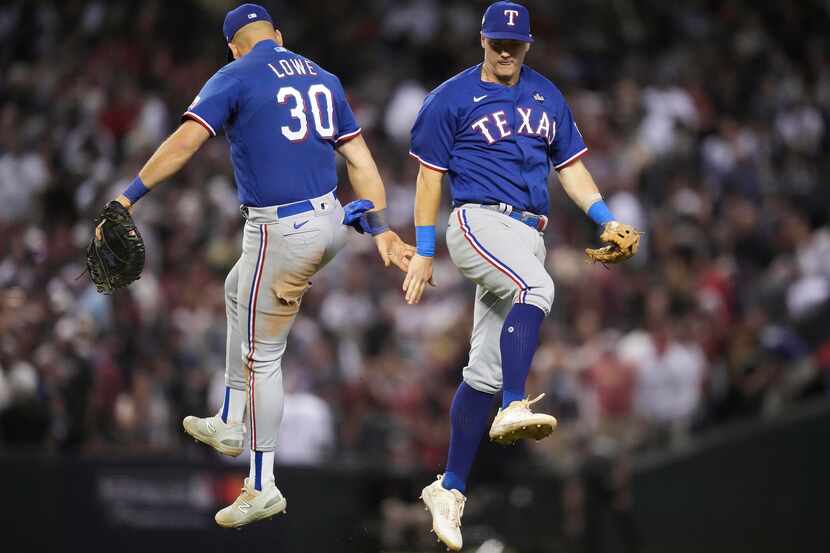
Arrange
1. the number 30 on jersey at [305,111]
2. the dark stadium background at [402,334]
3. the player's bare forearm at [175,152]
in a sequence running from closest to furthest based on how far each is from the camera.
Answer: the player's bare forearm at [175,152], the number 30 on jersey at [305,111], the dark stadium background at [402,334]

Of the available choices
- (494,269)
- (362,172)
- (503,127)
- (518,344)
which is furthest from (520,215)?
(362,172)

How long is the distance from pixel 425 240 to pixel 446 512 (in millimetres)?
1432

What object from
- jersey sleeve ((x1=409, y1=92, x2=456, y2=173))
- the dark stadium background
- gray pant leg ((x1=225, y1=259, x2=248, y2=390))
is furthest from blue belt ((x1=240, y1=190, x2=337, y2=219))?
the dark stadium background

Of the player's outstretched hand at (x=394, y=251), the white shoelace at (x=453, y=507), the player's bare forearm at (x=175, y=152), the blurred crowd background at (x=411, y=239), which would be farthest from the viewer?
the blurred crowd background at (x=411, y=239)

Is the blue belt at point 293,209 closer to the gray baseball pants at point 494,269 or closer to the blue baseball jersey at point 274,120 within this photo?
the blue baseball jersey at point 274,120

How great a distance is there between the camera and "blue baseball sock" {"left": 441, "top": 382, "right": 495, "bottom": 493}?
25.7 feet

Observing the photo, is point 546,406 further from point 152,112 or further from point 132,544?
point 152,112

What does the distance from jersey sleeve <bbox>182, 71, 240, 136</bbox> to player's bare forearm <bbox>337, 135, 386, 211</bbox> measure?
0.71 m

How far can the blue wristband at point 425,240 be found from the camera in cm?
756

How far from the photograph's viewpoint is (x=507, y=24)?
24.2 feet

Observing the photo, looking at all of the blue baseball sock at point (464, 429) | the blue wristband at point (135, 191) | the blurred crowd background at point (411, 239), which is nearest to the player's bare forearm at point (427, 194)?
the blue baseball sock at point (464, 429)

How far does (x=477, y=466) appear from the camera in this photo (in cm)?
1238

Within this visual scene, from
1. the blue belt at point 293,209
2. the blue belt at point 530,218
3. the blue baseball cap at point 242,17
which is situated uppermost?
the blue baseball cap at point 242,17

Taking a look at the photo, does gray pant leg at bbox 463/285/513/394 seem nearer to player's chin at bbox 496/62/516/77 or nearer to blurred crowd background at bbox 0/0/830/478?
player's chin at bbox 496/62/516/77
